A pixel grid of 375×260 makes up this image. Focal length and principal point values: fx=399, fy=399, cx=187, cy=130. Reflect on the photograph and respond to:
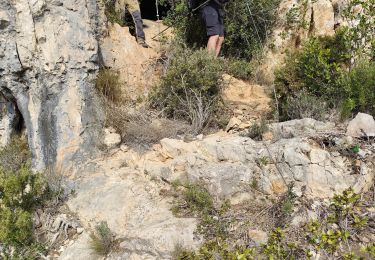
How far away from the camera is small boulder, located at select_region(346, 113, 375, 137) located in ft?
13.4

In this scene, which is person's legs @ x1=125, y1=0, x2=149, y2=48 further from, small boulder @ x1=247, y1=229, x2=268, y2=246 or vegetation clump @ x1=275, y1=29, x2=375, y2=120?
small boulder @ x1=247, y1=229, x2=268, y2=246

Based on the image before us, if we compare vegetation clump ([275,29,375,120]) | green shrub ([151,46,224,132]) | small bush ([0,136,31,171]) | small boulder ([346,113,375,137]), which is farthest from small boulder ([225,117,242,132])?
small bush ([0,136,31,171])

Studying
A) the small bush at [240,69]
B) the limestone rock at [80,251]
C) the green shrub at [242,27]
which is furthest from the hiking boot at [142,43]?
the limestone rock at [80,251]

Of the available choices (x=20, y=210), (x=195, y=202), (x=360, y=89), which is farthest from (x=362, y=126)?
(x=20, y=210)

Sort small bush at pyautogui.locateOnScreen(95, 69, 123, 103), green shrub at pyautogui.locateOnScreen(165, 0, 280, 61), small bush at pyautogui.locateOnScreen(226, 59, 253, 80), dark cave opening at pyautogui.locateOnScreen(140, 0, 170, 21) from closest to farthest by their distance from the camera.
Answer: small bush at pyautogui.locateOnScreen(95, 69, 123, 103), small bush at pyautogui.locateOnScreen(226, 59, 253, 80), green shrub at pyautogui.locateOnScreen(165, 0, 280, 61), dark cave opening at pyautogui.locateOnScreen(140, 0, 170, 21)

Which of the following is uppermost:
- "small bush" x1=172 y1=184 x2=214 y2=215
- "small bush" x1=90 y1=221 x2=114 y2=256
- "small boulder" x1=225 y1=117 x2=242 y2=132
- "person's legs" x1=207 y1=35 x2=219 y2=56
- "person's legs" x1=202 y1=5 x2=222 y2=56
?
"person's legs" x1=202 y1=5 x2=222 y2=56

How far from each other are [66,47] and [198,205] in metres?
2.61

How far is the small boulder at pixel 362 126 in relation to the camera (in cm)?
408

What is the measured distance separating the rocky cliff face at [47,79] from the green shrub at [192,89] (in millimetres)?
961

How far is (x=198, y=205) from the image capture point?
388 centimetres

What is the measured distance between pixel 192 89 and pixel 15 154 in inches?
94.7

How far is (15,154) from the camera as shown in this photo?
5.06 m

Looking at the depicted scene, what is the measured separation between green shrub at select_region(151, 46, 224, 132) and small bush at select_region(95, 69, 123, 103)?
0.48 metres

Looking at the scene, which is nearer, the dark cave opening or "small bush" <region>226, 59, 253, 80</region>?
"small bush" <region>226, 59, 253, 80</region>
